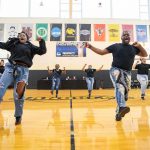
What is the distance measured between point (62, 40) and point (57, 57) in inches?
56.7

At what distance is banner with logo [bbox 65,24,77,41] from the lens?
2223 centimetres

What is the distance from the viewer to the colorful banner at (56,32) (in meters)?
22.2

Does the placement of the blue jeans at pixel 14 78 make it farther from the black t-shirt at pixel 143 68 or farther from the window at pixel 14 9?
the window at pixel 14 9

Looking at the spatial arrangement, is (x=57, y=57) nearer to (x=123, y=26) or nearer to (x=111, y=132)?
(x=123, y=26)

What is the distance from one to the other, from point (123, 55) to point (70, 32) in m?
17.2

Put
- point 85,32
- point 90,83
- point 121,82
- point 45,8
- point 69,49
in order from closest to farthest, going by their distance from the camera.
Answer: point 121,82 → point 90,83 → point 45,8 → point 69,49 → point 85,32

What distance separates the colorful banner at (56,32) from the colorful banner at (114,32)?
4098 mm

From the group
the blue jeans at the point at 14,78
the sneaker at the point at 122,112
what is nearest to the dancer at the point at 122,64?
the sneaker at the point at 122,112

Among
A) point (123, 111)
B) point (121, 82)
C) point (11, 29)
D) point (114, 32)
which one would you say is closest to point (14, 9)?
point (11, 29)

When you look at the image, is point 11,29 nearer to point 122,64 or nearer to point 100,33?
point 100,33

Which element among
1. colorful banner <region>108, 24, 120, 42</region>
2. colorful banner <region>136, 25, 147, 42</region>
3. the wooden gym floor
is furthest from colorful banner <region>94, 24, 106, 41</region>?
the wooden gym floor

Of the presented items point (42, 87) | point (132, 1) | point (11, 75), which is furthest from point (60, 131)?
point (132, 1)

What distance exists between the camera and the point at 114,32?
22.5 m

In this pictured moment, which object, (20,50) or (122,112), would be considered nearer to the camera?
(20,50)
